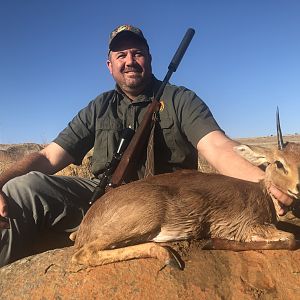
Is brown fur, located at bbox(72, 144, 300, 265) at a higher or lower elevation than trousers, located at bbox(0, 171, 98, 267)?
higher

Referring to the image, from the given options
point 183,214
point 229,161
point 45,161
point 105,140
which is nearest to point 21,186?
point 45,161

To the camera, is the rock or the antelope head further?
the antelope head

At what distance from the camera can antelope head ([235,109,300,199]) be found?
4.18 m

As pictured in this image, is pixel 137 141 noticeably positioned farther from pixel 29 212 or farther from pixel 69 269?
pixel 69 269

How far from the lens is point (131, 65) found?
6.44 m

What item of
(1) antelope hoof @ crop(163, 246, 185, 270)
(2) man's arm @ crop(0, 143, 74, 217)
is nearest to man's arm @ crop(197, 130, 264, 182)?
(1) antelope hoof @ crop(163, 246, 185, 270)

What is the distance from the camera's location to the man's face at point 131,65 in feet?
21.0

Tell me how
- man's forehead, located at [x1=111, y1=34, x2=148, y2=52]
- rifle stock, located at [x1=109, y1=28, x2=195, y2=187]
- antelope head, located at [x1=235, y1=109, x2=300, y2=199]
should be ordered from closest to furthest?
1. antelope head, located at [x1=235, y1=109, x2=300, y2=199]
2. rifle stock, located at [x1=109, y1=28, x2=195, y2=187]
3. man's forehead, located at [x1=111, y1=34, x2=148, y2=52]

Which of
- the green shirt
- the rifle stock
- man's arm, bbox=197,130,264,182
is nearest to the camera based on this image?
man's arm, bbox=197,130,264,182

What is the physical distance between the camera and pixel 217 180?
14.6 feet

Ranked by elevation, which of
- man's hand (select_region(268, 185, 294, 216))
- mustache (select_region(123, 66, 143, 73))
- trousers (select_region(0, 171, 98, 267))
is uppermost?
mustache (select_region(123, 66, 143, 73))

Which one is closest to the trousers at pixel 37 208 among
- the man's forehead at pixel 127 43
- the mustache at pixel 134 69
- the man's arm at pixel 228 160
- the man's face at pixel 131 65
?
the man's face at pixel 131 65

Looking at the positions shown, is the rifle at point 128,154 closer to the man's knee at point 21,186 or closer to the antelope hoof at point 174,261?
the man's knee at point 21,186

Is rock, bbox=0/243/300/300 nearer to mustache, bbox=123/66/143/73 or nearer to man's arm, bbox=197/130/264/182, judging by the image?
man's arm, bbox=197/130/264/182
